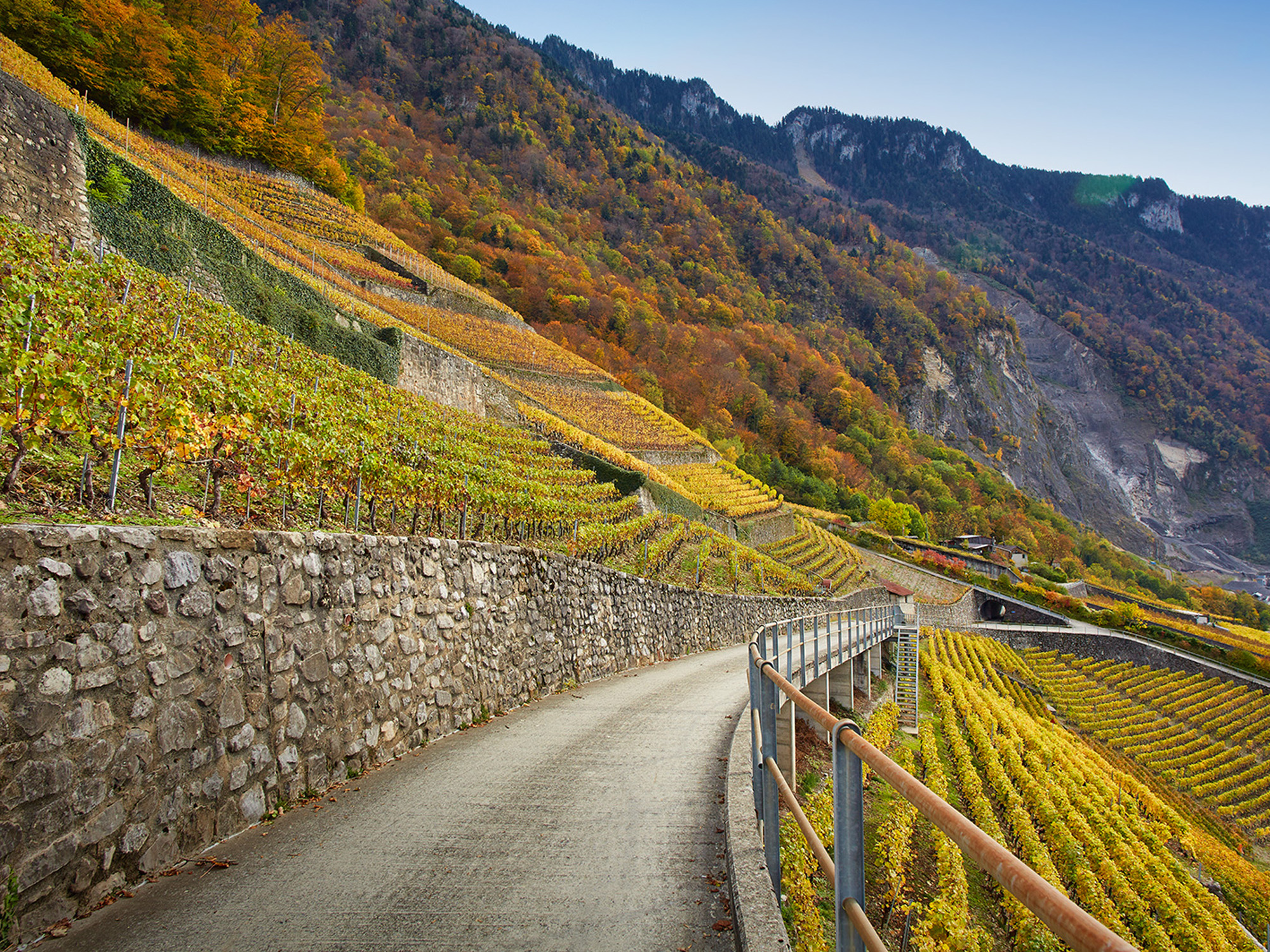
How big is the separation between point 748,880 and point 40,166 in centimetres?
1735

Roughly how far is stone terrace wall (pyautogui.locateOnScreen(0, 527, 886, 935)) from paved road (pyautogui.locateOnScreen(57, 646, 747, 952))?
26cm

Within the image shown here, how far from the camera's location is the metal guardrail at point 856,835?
1014 mm

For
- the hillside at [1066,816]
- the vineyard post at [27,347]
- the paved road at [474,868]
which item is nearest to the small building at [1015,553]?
the hillside at [1066,816]

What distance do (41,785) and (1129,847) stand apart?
58.2 ft

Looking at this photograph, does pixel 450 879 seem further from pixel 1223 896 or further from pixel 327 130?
pixel 327 130

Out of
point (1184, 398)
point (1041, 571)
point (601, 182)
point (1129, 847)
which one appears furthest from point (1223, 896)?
Result: point (1184, 398)

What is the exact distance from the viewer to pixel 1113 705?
109ft

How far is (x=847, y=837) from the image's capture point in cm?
196

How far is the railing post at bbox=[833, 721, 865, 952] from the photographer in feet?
6.21

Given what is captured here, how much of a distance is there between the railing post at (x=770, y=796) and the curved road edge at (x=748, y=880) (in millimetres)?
75

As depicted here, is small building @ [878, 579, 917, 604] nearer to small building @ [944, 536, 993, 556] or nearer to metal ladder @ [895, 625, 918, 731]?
metal ladder @ [895, 625, 918, 731]

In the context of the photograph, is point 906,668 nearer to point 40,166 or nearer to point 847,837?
point 847,837

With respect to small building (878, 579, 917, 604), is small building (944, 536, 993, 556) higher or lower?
higher

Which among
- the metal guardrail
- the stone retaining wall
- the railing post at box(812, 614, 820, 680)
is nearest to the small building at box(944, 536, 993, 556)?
the stone retaining wall
